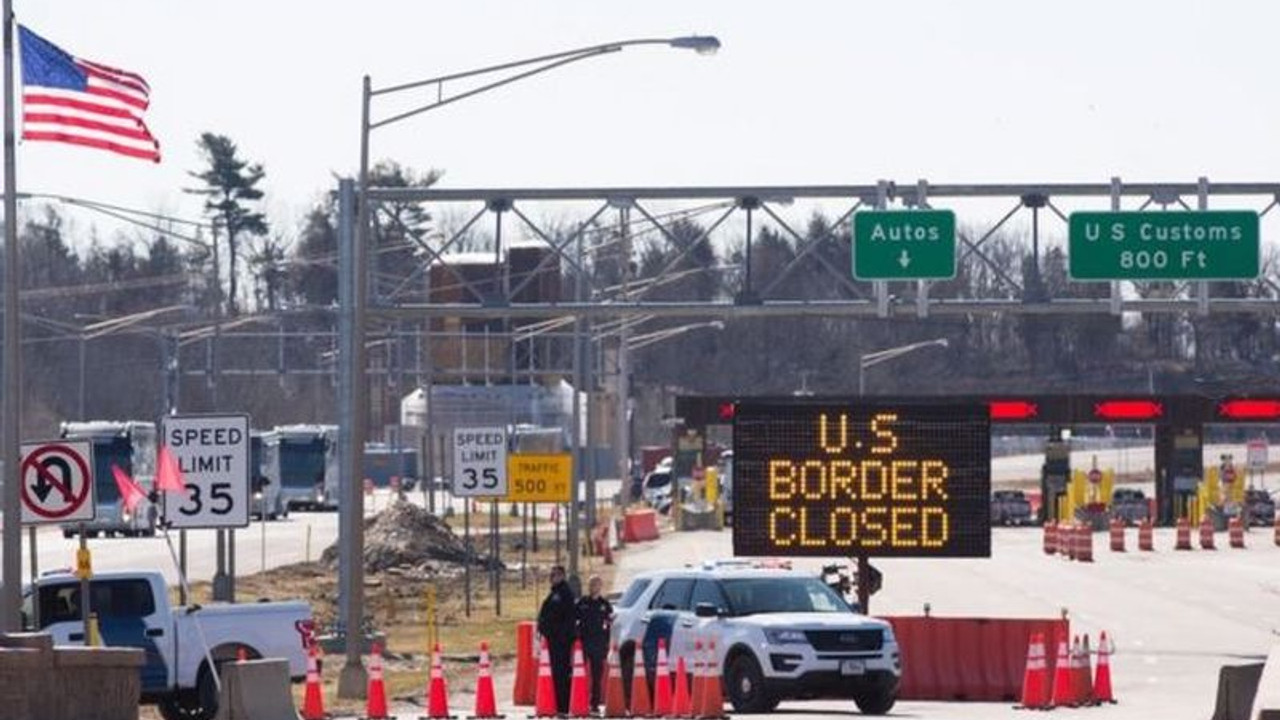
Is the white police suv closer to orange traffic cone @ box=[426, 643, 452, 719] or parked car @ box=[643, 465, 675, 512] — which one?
orange traffic cone @ box=[426, 643, 452, 719]

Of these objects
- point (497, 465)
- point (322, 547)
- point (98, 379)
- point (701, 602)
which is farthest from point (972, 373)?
point (701, 602)

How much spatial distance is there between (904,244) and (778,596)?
15.0m

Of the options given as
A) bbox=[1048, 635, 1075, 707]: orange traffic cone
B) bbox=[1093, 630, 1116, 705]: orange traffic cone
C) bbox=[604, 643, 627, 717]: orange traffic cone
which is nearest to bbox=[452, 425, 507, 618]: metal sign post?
bbox=[1093, 630, 1116, 705]: orange traffic cone

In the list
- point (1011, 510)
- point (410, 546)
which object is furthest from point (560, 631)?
point (1011, 510)

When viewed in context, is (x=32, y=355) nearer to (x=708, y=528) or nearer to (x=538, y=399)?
(x=538, y=399)

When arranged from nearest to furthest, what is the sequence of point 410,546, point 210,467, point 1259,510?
point 210,467, point 410,546, point 1259,510

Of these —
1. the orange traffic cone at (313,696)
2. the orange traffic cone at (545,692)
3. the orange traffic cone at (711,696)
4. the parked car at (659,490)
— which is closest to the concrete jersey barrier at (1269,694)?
the orange traffic cone at (711,696)

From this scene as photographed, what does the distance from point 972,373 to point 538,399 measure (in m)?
49.8

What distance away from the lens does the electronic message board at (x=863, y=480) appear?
32125 millimetres

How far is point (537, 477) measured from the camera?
50.5 metres

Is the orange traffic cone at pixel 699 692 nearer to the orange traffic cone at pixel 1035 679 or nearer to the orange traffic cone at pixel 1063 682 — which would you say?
the orange traffic cone at pixel 1035 679

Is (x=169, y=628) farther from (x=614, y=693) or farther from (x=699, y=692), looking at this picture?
(x=699, y=692)

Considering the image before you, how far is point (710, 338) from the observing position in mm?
169375

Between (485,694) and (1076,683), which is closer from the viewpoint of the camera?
(485,694)
